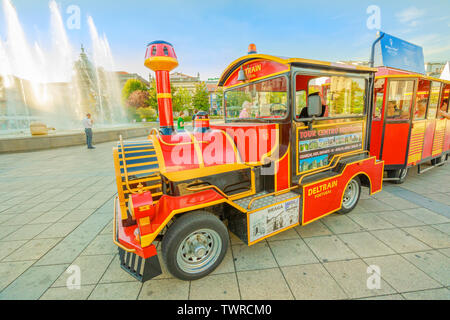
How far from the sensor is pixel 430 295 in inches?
84.4

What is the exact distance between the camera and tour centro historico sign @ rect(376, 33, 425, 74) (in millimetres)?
6816

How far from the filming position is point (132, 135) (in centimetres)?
1709

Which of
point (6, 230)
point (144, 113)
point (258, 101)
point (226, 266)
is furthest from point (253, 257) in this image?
point (144, 113)

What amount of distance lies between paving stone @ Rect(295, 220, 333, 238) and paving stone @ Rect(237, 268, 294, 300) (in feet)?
3.44

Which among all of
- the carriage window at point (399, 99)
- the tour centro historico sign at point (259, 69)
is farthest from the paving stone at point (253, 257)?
the carriage window at point (399, 99)

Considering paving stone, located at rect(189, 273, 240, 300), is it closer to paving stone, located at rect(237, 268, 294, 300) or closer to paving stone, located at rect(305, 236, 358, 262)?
paving stone, located at rect(237, 268, 294, 300)

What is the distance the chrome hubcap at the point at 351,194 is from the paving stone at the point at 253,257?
2031 millimetres

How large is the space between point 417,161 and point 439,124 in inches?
72.3

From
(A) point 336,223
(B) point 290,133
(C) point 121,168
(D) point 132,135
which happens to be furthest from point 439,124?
(D) point 132,135

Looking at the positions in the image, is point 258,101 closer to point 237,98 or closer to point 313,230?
point 237,98

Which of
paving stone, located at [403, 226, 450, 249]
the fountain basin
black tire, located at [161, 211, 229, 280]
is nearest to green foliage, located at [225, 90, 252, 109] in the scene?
black tire, located at [161, 211, 229, 280]

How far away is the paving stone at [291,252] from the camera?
2.75 m

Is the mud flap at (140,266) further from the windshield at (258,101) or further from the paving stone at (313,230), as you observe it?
the windshield at (258,101)

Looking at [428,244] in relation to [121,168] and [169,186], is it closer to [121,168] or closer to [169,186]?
[169,186]
